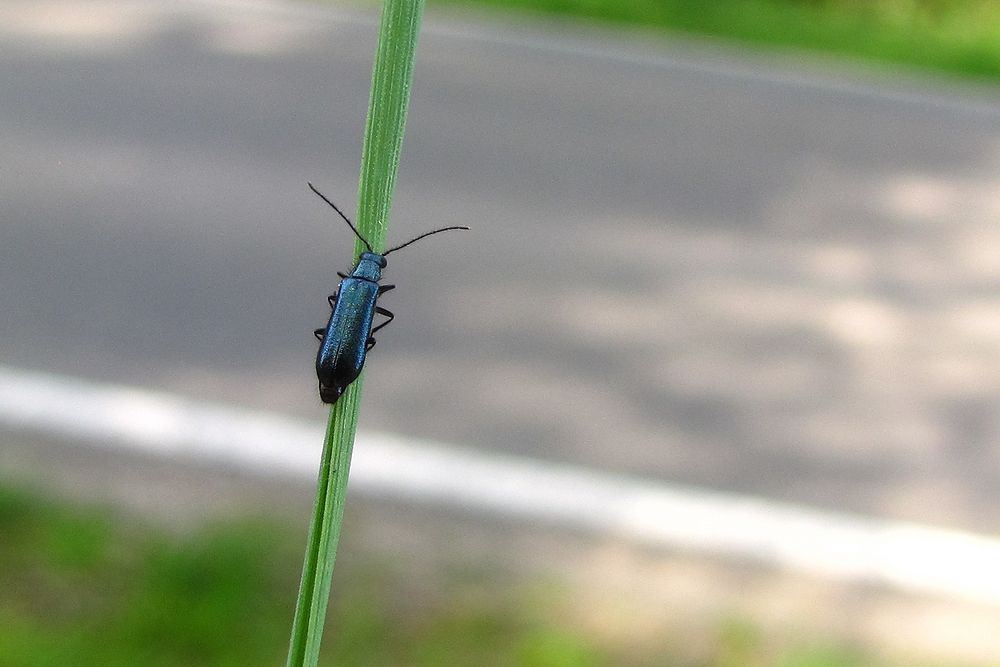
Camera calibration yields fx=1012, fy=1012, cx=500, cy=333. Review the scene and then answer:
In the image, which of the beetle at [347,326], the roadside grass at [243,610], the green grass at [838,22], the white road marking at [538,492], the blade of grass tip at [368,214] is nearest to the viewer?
the blade of grass tip at [368,214]

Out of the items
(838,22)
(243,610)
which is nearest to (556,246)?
(243,610)

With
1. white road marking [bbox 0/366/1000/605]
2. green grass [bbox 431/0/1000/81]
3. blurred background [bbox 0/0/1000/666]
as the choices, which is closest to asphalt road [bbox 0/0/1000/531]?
blurred background [bbox 0/0/1000/666]

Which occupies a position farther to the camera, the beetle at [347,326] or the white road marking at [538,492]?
the white road marking at [538,492]

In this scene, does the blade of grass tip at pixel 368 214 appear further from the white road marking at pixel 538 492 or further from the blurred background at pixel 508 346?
the white road marking at pixel 538 492

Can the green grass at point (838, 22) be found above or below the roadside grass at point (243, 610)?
above

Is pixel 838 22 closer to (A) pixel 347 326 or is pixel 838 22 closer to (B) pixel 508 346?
(B) pixel 508 346

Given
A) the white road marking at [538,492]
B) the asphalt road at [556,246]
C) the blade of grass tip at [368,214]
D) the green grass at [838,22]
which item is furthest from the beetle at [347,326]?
the green grass at [838,22]

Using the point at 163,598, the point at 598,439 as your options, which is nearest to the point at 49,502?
the point at 163,598
